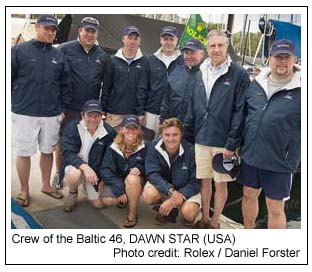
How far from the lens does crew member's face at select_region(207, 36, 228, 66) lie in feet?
7.77

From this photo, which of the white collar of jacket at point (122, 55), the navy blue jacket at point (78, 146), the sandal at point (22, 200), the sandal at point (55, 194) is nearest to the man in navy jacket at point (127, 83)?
the white collar of jacket at point (122, 55)

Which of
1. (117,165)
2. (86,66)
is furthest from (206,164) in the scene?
(86,66)

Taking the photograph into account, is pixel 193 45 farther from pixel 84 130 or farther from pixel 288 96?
pixel 84 130

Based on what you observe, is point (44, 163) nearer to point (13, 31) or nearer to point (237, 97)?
point (13, 31)

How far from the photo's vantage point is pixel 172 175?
2629 mm

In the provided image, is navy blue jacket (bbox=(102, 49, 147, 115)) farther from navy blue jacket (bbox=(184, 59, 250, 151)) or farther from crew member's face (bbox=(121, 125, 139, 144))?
navy blue jacket (bbox=(184, 59, 250, 151))

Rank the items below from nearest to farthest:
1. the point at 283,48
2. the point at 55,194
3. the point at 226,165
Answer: the point at 283,48, the point at 226,165, the point at 55,194

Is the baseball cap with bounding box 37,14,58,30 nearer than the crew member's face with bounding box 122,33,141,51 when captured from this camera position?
Yes

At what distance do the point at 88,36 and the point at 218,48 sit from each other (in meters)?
0.87

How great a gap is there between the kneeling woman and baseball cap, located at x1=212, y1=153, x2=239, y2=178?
18.9 inches

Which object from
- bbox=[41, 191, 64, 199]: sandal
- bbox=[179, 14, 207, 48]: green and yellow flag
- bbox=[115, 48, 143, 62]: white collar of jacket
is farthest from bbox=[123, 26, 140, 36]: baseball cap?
bbox=[41, 191, 64, 199]: sandal

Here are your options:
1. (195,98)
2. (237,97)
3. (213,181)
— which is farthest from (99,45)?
(213,181)

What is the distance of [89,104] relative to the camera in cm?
267
